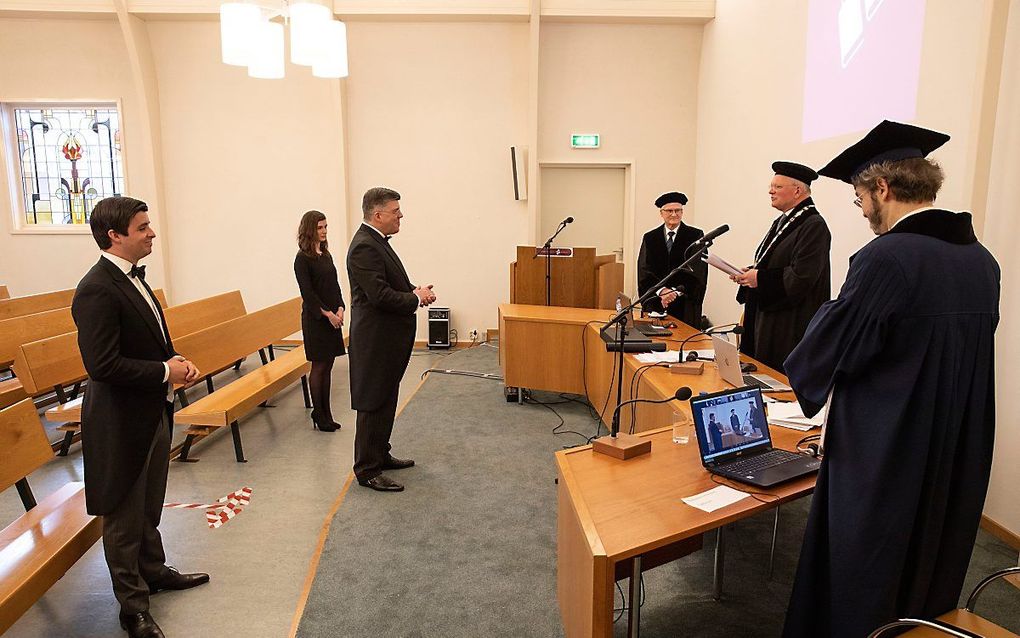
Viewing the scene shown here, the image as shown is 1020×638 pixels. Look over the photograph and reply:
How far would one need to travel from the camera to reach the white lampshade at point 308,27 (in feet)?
13.2

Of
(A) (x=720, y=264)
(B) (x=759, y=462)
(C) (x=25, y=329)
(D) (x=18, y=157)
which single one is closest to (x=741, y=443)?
(B) (x=759, y=462)

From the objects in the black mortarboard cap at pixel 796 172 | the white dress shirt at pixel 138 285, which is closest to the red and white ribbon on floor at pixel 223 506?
the white dress shirt at pixel 138 285

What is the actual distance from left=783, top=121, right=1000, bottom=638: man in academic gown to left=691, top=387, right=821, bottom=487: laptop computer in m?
0.19

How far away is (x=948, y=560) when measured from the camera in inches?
Answer: 68.2

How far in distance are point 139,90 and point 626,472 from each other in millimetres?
7210

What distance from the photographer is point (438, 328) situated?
24.6 ft

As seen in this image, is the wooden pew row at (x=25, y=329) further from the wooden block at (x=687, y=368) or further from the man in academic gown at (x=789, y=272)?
the man in academic gown at (x=789, y=272)

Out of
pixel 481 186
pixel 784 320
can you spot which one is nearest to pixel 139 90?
pixel 481 186

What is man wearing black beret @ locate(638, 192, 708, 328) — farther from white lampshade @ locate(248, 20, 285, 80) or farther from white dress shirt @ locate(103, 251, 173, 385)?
white dress shirt @ locate(103, 251, 173, 385)

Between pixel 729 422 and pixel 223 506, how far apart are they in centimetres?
263

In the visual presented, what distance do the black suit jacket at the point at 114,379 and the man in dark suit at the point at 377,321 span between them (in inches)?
45.9

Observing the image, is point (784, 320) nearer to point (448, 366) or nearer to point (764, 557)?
point (764, 557)

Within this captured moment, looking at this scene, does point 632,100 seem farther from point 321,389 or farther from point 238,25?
point 321,389

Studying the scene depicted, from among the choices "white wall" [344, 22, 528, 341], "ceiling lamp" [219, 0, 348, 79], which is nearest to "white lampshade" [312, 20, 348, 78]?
"ceiling lamp" [219, 0, 348, 79]
